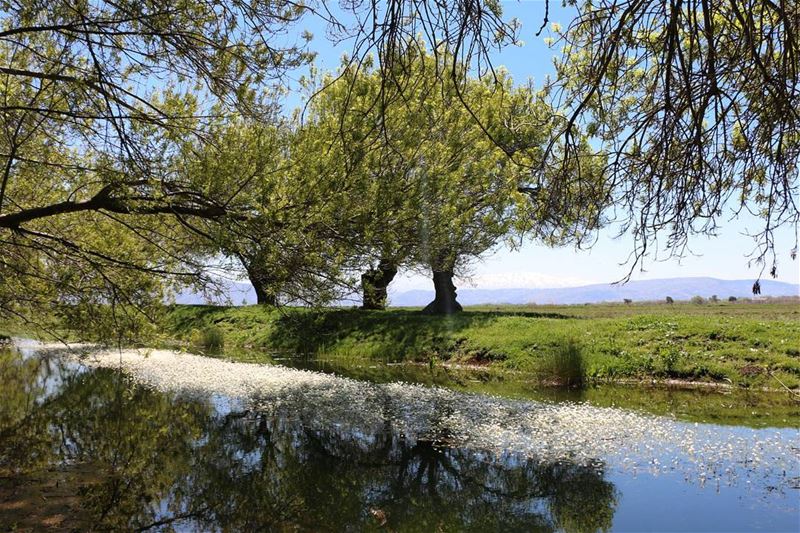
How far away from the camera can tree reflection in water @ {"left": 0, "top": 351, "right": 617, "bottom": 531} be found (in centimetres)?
817

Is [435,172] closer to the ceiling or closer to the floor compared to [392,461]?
closer to the ceiling

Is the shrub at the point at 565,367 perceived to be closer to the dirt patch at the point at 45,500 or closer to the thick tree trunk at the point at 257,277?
the thick tree trunk at the point at 257,277

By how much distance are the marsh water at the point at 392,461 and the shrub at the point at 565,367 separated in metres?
2.15

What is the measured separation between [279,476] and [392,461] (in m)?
2.12

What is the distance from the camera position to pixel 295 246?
9.66 m

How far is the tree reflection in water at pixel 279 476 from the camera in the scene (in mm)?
8172

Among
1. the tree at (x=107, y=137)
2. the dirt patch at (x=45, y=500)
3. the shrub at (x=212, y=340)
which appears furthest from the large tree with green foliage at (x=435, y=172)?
the shrub at (x=212, y=340)

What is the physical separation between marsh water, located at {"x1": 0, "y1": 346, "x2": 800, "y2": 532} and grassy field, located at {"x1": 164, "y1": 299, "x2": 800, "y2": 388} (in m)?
2.14

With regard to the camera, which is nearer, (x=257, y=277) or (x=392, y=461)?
(x=257, y=277)

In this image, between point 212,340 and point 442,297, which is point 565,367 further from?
point 212,340

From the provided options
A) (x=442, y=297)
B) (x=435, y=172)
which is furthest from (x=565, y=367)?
(x=442, y=297)

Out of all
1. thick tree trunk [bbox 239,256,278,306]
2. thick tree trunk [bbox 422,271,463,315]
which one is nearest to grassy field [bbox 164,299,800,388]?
thick tree trunk [bbox 239,256,278,306]

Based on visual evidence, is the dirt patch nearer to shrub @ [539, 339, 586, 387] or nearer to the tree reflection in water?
the tree reflection in water

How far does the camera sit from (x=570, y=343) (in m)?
22.2
